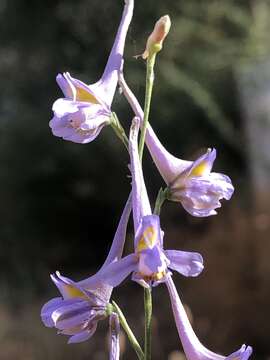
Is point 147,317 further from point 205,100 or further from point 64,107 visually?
point 205,100

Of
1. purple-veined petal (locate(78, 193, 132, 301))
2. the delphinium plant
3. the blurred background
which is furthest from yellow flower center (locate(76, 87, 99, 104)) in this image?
the blurred background

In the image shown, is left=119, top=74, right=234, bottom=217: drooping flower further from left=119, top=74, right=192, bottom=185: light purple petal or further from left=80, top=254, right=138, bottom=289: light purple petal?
left=80, top=254, right=138, bottom=289: light purple petal

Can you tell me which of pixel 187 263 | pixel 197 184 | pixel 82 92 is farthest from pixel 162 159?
pixel 187 263

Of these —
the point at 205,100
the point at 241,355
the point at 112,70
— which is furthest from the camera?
the point at 205,100

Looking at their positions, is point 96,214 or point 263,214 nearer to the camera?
point 263,214

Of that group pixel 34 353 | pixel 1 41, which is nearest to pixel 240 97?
pixel 1 41

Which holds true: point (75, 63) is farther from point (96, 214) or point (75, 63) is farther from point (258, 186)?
point (258, 186)
